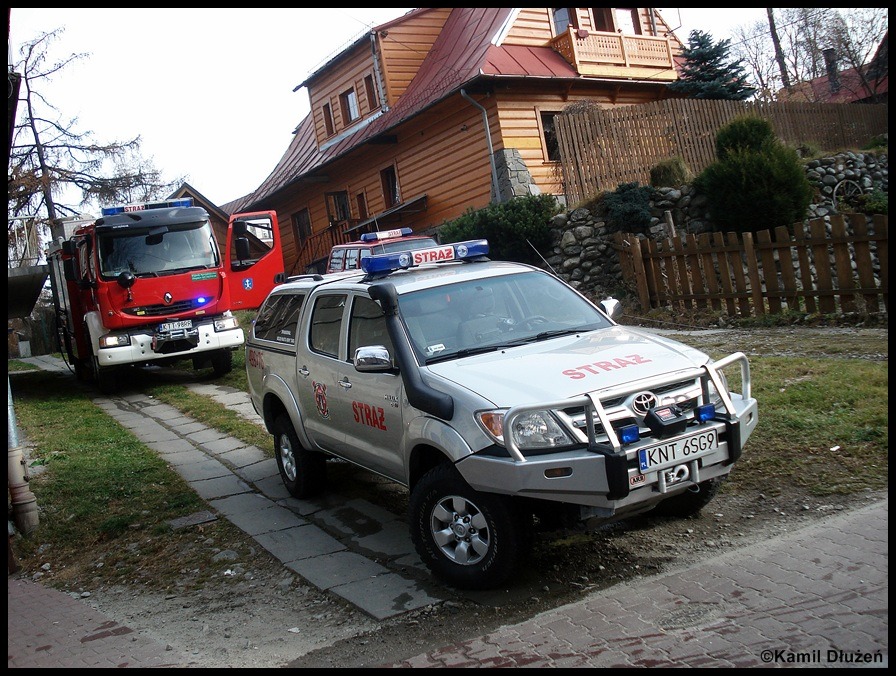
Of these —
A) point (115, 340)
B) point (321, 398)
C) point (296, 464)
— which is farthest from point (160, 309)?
point (321, 398)

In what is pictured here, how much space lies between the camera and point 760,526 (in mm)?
5297

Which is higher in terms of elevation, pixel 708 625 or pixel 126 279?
pixel 126 279

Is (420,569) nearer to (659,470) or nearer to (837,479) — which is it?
(659,470)

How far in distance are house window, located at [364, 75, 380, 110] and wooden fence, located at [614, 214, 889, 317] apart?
512 inches

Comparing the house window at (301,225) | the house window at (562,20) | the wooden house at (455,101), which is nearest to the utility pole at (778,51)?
the wooden house at (455,101)

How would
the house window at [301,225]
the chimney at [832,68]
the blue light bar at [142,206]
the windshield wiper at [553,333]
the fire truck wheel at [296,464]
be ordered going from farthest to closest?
the chimney at [832,68], the house window at [301,225], the blue light bar at [142,206], the fire truck wheel at [296,464], the windshield wiper at [553,333]

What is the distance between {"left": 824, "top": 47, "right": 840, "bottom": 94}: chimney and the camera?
120 feet

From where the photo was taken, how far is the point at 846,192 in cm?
1858

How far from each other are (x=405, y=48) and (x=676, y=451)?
2255 centimetres

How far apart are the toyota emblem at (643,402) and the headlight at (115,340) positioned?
1142cm

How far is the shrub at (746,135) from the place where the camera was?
645 inches

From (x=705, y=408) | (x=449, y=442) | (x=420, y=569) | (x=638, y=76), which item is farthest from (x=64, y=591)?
(x=638, y=76)

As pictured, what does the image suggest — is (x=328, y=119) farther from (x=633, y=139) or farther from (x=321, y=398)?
(x=321, y=398)

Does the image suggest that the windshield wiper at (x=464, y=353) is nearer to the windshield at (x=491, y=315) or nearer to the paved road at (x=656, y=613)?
the windshield at (x=491, y=315)
